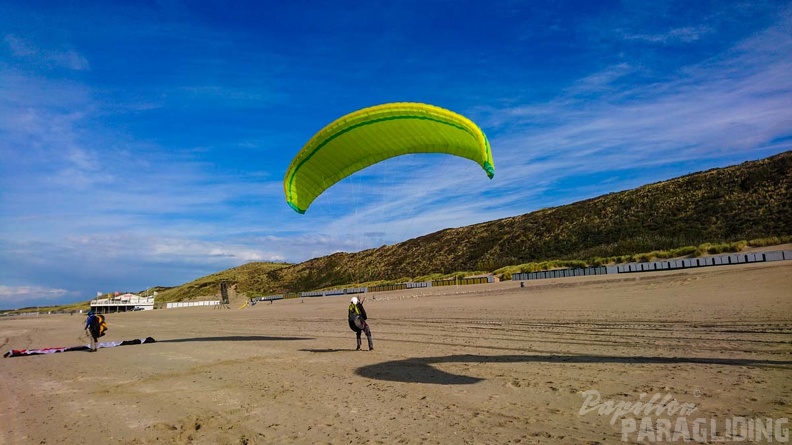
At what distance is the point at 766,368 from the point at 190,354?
40.4ft

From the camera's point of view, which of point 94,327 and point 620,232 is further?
point 620,232

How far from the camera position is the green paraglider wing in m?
11.5

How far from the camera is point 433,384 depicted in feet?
22.5

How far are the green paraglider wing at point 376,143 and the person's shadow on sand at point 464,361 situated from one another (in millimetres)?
4686

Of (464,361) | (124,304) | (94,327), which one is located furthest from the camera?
(124,304)

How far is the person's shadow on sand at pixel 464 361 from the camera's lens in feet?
22.2

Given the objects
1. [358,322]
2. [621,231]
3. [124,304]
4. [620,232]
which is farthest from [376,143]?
[124,304]

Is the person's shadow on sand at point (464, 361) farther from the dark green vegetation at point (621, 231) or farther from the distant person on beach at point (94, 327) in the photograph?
the dark green vegetation at point (621, 231)

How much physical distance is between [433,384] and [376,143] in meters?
7.47

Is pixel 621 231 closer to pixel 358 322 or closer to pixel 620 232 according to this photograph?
pixel 620 232

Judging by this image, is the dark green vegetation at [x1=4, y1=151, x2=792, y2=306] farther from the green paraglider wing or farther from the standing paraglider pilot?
the standing paraglider pilot

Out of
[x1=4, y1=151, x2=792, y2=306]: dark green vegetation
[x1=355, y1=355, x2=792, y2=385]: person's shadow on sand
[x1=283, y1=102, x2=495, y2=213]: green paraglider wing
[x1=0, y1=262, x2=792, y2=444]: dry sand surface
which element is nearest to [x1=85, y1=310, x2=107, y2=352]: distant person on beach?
[x1=0, y1=262, x2=792, y2=444]: dry sand surface

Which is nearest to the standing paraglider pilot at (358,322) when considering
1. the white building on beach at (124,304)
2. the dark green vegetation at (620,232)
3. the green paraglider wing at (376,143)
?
the green paraglider wing at (376,143)

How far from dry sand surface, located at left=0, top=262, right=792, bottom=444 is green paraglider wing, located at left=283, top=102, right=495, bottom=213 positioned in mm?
4693
